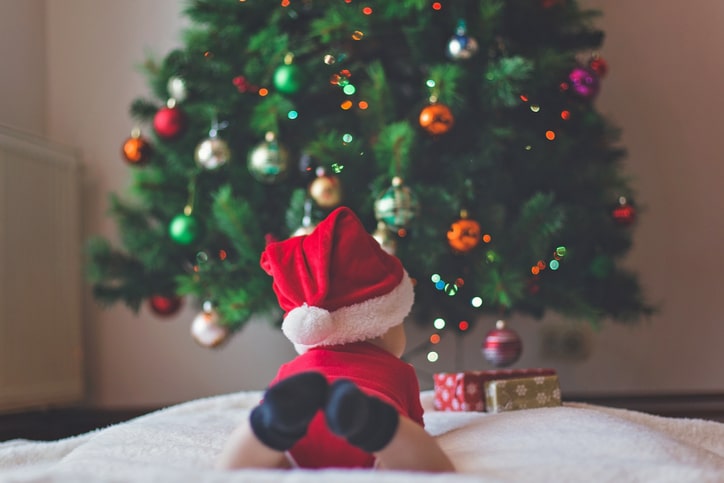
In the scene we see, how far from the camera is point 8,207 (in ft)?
7.00

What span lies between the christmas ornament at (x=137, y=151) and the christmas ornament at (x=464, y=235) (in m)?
0.67

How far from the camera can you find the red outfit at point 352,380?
0.85m

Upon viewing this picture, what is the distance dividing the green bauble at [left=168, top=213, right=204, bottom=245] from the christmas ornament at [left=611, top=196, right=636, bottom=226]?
848mm

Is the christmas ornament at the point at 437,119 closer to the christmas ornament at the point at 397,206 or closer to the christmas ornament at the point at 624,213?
the christmas ornament at the point at 397,206

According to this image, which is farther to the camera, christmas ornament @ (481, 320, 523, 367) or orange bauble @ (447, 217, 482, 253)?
christmas ornament @ (481, 320, 523, 367)

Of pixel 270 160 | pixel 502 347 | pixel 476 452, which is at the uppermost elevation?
pixel 270 160

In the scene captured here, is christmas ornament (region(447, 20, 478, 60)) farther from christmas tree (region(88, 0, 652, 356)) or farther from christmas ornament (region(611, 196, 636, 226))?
christmas ornament (region(611, 196, 636, 226))

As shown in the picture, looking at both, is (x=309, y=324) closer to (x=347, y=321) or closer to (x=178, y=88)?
(x=347, y=321)

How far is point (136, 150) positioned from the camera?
1880 millimetres

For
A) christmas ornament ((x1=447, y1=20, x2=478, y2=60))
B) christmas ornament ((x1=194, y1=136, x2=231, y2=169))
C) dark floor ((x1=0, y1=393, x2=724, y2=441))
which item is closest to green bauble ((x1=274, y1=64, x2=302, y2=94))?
christmas ornament ((x1=194, y1=136, x2=231, y2=169))

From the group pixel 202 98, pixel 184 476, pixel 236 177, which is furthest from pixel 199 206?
pixel 184 476

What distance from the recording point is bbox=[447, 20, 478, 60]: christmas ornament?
5.60 ft

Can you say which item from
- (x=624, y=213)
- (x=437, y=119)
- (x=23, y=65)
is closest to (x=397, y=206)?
(x=437, y=119)

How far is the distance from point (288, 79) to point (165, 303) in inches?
23.8
